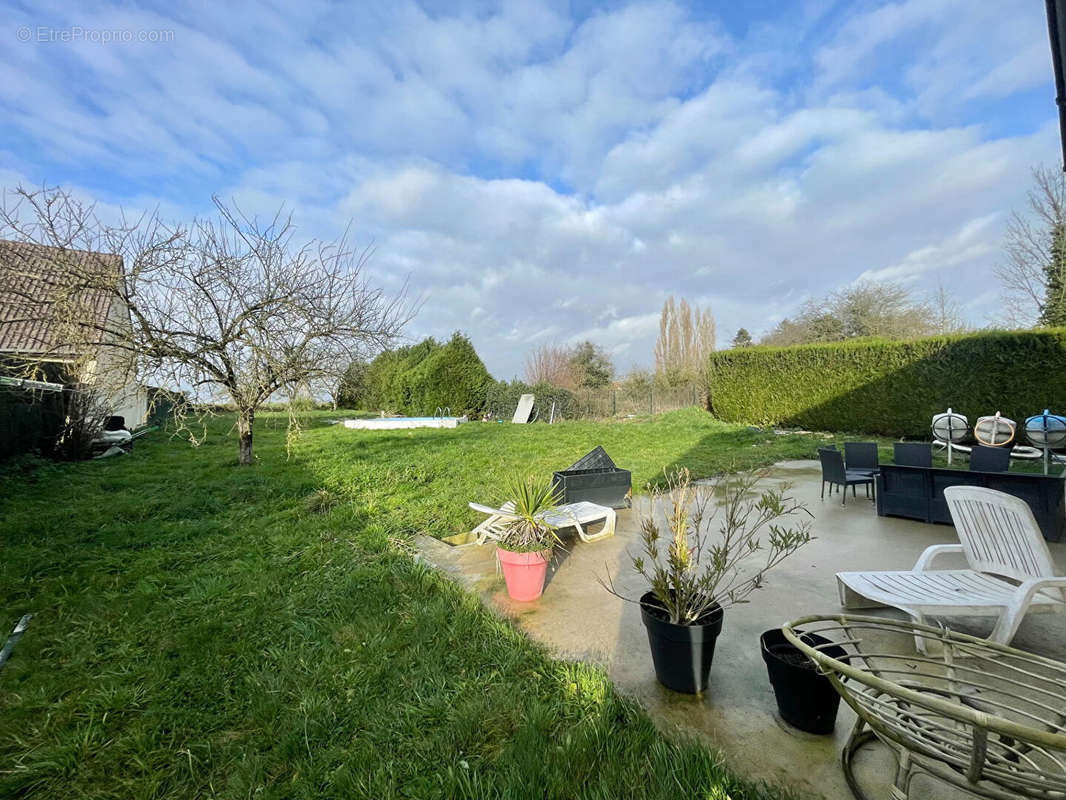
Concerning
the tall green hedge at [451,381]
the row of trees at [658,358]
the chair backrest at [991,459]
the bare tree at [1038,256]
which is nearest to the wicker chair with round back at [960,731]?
the chair backrest at [991,459]

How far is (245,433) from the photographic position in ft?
26.4

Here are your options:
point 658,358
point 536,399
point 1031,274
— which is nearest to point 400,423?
point 536,399

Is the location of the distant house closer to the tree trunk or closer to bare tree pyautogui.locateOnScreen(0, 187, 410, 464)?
bare tree pyautogui.locateOnScreen(0, 187, 410, 464)

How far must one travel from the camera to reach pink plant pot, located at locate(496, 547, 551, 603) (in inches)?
122

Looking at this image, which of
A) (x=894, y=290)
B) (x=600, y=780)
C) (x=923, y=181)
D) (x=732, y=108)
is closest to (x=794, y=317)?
(x=894, y=290)

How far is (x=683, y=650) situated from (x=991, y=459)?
233 inches

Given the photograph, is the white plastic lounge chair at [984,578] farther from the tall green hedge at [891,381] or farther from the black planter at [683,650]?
the tall green hedge at [891,381]

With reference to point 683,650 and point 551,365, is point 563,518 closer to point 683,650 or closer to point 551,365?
point 683,650

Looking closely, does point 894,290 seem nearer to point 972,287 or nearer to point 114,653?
point 972,287

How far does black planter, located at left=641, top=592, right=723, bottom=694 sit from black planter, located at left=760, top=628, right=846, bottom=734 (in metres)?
0.25

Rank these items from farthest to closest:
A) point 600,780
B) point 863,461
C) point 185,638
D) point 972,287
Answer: point 972,287, point 863,461, point 185,638, point 600,780

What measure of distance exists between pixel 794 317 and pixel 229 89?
26932mm

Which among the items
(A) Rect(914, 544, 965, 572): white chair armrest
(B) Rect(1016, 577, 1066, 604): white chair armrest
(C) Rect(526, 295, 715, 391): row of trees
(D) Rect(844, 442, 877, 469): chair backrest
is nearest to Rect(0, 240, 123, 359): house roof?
(A) Rect(914, 544, 965, 572): white chair armrest

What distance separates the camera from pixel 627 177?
11.7 metres
